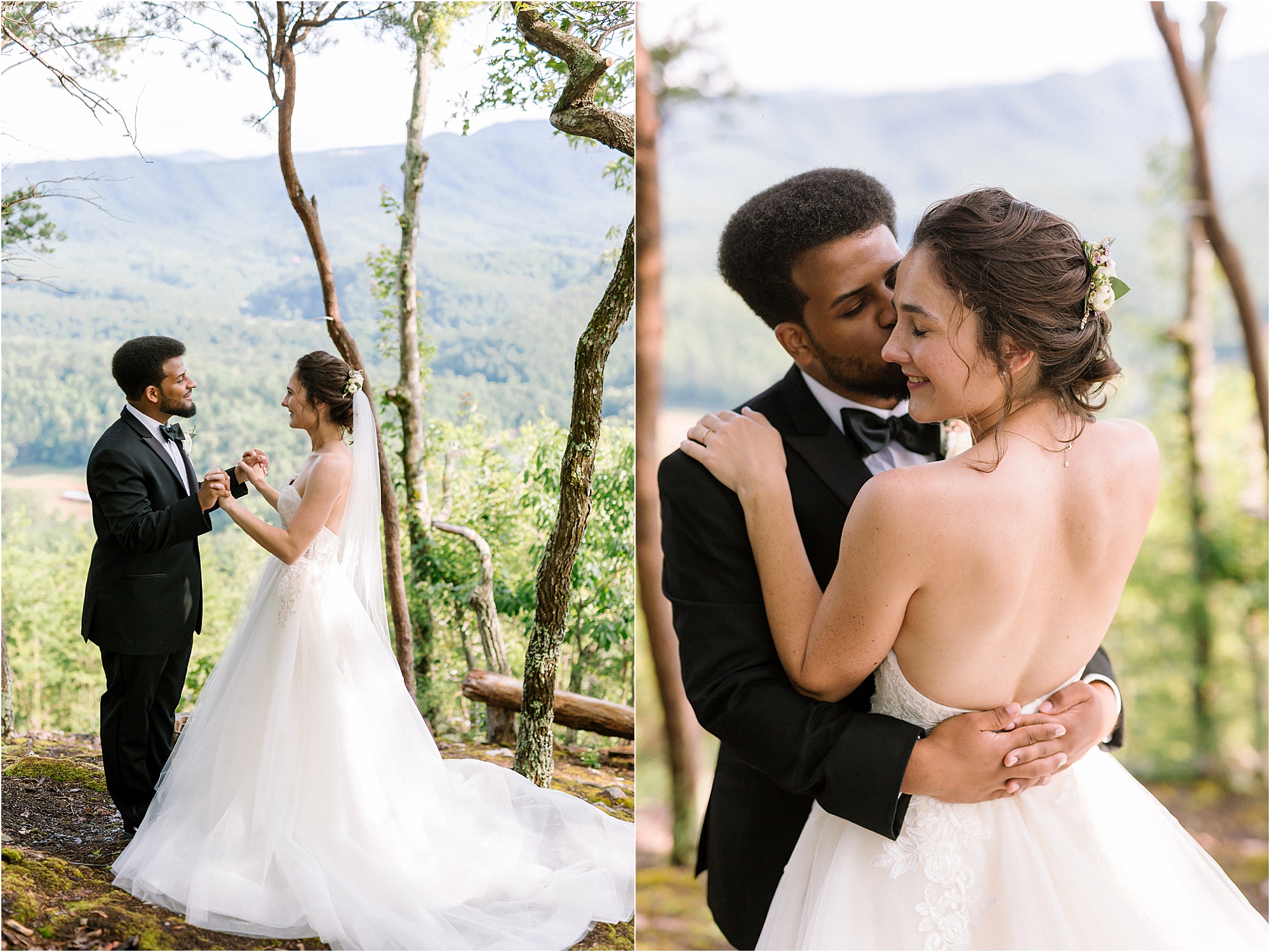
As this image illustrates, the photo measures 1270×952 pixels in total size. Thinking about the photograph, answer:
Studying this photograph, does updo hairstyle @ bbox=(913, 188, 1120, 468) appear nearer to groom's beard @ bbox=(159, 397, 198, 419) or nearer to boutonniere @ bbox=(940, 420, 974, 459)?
boutonniere @ bbox=(940, 420, 974, 459)

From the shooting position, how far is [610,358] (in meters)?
2.82

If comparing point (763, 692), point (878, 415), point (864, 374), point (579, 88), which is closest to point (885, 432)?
point (878, 415)

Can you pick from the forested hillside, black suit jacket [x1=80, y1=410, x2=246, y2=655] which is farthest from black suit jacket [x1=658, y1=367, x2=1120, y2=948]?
black suit jacket [x1=80, y1=410, x2=246, y2=655]

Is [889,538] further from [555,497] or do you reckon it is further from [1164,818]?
[555,497]

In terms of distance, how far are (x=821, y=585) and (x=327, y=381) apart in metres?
1.58

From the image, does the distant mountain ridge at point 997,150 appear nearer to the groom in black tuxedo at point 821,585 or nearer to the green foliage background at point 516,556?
the green foliage background at point 516,556

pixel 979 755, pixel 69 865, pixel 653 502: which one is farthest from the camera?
pixel 653 502

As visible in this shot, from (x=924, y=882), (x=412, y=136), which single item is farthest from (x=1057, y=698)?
(x=412, y=136)

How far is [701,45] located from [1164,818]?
129 inches

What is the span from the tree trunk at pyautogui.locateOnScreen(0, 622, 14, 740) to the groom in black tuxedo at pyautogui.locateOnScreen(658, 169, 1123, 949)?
189cm

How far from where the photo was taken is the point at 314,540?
8.65ft

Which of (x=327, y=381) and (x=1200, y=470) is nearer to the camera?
(x=327, y=381)

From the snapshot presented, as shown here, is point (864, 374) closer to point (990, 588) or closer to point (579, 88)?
point (990, 588)

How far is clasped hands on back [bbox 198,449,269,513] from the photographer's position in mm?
2428
